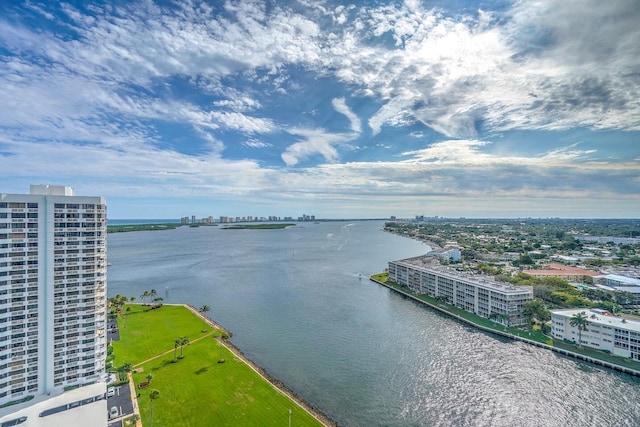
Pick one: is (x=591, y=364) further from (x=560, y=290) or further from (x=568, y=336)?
(x=560, y=290)

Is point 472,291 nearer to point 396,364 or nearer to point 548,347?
point 548,347

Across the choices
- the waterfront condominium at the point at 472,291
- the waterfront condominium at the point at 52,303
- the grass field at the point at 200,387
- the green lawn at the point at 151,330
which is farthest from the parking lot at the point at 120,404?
the waterfront condominium at the point at 472,291

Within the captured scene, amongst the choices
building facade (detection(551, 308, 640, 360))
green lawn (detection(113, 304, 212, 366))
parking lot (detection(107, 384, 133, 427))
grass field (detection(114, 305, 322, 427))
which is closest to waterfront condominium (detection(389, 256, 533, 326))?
building facade (detection(551, 308, 640, 360))

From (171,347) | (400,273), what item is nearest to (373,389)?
(171,347)

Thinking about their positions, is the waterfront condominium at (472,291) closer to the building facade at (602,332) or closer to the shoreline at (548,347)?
the shoreline at (548,347)

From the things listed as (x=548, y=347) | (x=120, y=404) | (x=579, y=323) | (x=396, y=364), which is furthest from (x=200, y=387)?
(x=579, y=323)

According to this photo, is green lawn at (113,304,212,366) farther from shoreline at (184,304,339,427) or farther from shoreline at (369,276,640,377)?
shoreline at (369,276,640,377)
